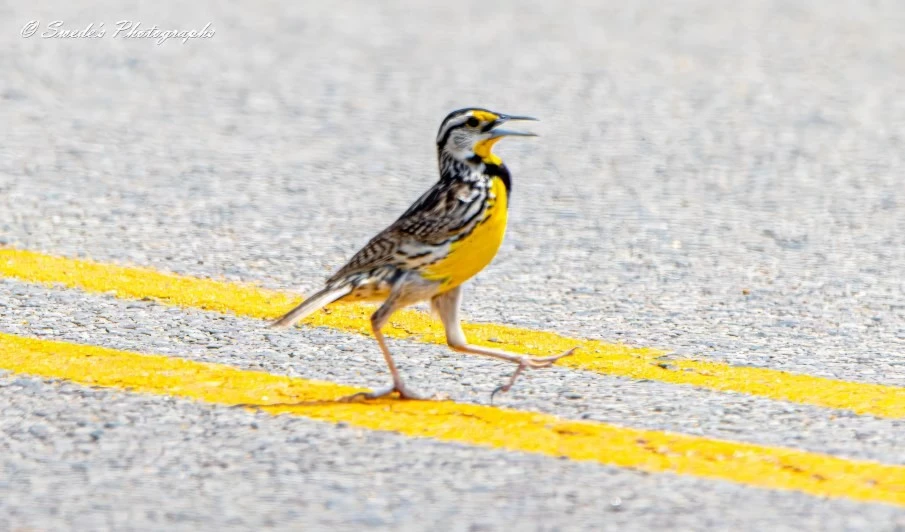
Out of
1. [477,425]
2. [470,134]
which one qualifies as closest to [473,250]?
[470,134]

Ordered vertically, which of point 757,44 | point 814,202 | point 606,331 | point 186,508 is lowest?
point 186,508

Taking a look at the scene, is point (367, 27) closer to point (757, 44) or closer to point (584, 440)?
point (757, 44)

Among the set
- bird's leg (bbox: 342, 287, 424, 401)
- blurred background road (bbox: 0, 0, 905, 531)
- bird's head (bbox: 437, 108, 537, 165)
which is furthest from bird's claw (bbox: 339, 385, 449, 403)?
bird's head (bbox: 437, 108, 537, 165)

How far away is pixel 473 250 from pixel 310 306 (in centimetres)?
51

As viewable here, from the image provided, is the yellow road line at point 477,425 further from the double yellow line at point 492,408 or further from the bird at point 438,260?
the bird at point 438,260

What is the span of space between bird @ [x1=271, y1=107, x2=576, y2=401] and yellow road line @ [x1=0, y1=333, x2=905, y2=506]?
6.7 inches

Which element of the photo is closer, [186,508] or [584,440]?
[186,508]

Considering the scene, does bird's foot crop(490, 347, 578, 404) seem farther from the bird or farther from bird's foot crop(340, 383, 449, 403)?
bird's foot crop(340, 383, 449, 403)

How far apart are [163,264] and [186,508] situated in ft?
8.25

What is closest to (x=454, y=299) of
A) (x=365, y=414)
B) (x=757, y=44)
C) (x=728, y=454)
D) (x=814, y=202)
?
(x=365, y=414)

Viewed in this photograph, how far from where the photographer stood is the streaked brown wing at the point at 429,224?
15.8 ft


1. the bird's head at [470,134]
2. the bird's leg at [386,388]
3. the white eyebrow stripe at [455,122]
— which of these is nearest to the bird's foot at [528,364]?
the bird's leg at [386,388]

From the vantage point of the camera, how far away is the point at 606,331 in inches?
220

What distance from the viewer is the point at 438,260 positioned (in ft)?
15.8
